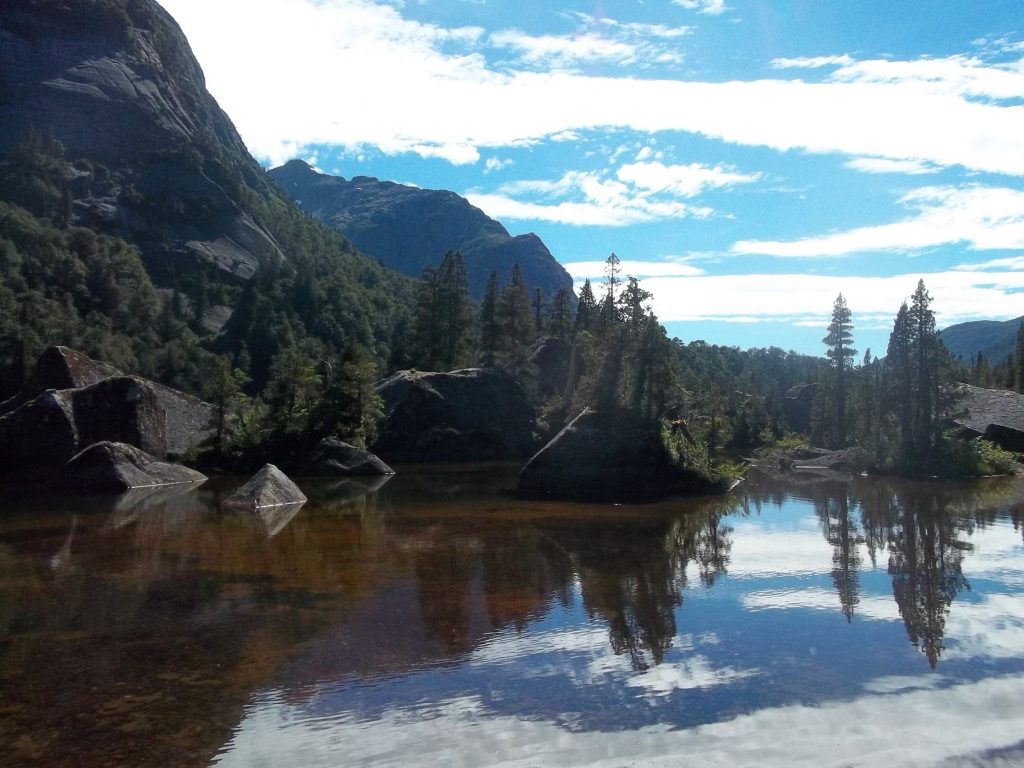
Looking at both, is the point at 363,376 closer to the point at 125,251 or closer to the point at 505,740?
the point at 505,740

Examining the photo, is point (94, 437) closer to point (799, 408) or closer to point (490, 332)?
point (490, 332)

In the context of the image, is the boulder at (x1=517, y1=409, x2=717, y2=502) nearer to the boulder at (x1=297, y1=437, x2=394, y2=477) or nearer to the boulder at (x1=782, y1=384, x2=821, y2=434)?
the boulder at (x1=297, y1=437, x2=394, y2=477)

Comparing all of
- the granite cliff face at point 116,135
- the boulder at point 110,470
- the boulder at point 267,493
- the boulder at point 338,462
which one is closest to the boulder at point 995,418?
the boulder at point 338,462

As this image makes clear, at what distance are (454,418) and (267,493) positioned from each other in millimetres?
27688

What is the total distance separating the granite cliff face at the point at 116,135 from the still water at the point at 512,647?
10182 cm

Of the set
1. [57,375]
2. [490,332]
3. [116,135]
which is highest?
[116,135]

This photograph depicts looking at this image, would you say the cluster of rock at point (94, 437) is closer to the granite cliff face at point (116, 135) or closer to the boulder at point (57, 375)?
the boulder at point (57, 375)

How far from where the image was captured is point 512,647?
12.0 metres

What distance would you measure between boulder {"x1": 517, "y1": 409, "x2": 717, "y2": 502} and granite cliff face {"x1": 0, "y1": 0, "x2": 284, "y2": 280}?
93.6 meters

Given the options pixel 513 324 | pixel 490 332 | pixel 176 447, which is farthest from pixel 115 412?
pixel 513 324

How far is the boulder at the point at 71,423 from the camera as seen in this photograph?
39.1 m

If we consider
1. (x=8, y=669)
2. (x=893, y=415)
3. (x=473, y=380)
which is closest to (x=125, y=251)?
(x=473, y=380)

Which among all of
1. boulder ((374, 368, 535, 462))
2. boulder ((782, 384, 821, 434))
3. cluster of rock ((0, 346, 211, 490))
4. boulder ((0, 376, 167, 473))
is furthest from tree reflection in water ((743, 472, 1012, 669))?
boulder ((782, 384, 821, 434))

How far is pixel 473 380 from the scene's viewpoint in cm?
5856
